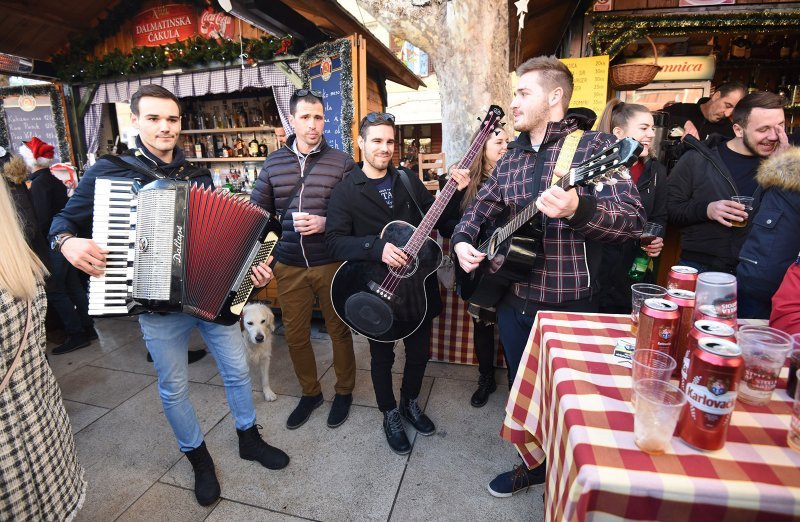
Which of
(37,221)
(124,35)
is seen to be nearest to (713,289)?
(37,221)

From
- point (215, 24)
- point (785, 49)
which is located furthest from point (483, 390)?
point (785, 49)

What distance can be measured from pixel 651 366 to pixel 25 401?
73.1 inches

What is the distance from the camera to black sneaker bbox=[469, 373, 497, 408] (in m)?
2.95

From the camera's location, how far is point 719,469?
0.87 meters

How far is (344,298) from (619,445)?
1.74 m

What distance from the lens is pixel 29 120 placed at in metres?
7.91

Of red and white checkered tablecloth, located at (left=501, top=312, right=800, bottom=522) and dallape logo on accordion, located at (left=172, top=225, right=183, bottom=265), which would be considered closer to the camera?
red and white checkered tablecloth, located at (left=501, top=312, right=800, bottom=522)

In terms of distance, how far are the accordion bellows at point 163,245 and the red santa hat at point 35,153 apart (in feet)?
10.8

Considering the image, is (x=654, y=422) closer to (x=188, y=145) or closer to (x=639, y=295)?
(x=639, y=295)

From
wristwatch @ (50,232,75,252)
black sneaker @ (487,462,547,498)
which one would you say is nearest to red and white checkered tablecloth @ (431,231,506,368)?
black sneaker @ (487,462,547,498)

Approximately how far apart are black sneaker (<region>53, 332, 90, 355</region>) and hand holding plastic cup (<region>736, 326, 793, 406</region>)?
532cm

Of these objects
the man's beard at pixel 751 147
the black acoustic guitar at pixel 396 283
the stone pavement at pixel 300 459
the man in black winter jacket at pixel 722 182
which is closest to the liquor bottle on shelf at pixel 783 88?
the man in black winter jacket at pixel 722 182

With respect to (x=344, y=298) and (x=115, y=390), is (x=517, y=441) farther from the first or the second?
(x=115, y=390)

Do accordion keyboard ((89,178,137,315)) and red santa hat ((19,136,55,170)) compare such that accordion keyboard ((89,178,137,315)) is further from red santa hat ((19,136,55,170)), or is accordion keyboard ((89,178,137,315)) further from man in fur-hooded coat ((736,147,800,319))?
red santa hat ((19,136,55,170))
